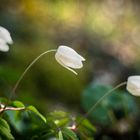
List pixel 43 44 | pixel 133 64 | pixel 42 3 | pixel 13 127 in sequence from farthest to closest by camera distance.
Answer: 1. pixel 42 3
2. pixel 133 64
3. pixel 43 44
4. pixel 13 127

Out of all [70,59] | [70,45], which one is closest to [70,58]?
[70,59]

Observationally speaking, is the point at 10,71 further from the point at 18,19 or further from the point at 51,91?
the point at 18,19

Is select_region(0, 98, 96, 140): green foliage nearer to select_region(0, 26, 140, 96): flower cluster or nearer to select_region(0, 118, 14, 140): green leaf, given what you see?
select_region(0, 118, 14, 140): green leaf

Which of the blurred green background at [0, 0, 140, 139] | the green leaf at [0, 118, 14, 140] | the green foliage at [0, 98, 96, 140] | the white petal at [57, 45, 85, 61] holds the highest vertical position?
the white petal at [57, 45, 85, 61]

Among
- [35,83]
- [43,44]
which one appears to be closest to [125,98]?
→ [35,83]

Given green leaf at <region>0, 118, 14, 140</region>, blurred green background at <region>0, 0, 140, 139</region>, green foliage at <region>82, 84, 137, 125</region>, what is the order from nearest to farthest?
green leaf at <region>0, 118, 14, 140</region>
green foliage at <region>82, 84, 137, 125</region>
blurred green background at <region>0, 0, 140, 139</region>

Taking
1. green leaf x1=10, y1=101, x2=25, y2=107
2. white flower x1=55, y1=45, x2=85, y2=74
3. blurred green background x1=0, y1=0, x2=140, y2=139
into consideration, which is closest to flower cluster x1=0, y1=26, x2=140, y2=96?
white flower x1=55, y1=45, x2=85, y2=74

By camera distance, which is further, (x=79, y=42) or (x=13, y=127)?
(x=79, y=42)

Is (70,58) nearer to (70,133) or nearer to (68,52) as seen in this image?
(68,52)

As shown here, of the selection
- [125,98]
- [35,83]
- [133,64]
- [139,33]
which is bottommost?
[139,33]
